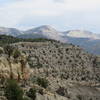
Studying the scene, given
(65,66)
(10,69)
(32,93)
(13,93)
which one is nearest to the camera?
(13,93)

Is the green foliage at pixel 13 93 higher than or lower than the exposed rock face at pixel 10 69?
lower

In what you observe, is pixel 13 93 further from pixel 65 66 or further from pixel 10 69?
pixel 65 66

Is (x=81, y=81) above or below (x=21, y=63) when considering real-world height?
below

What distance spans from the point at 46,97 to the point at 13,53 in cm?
2419

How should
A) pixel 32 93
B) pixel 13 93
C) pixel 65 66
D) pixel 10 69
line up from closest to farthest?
pixel 13 93 → pixel 32 93 → pixel 10 69 → pixel 65 66

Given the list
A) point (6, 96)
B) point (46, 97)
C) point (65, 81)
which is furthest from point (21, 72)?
point (65, 81)

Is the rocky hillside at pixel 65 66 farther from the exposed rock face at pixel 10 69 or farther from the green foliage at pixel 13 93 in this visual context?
the green foliage at pixel 13 93

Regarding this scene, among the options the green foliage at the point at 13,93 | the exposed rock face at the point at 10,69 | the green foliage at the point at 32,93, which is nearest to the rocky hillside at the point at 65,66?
the exposed rock face at the point at 10,69

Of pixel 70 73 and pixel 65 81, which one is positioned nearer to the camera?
pixel 65 81

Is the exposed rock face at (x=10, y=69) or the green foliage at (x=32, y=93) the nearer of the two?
the green foliage at (x=32, y=93)

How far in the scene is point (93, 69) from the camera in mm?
184500

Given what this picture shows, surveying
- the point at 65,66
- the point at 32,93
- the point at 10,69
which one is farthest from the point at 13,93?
the point at 65,66

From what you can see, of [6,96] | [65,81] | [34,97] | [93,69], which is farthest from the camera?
[93,69]

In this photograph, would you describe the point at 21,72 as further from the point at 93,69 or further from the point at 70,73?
the point at 93,69
